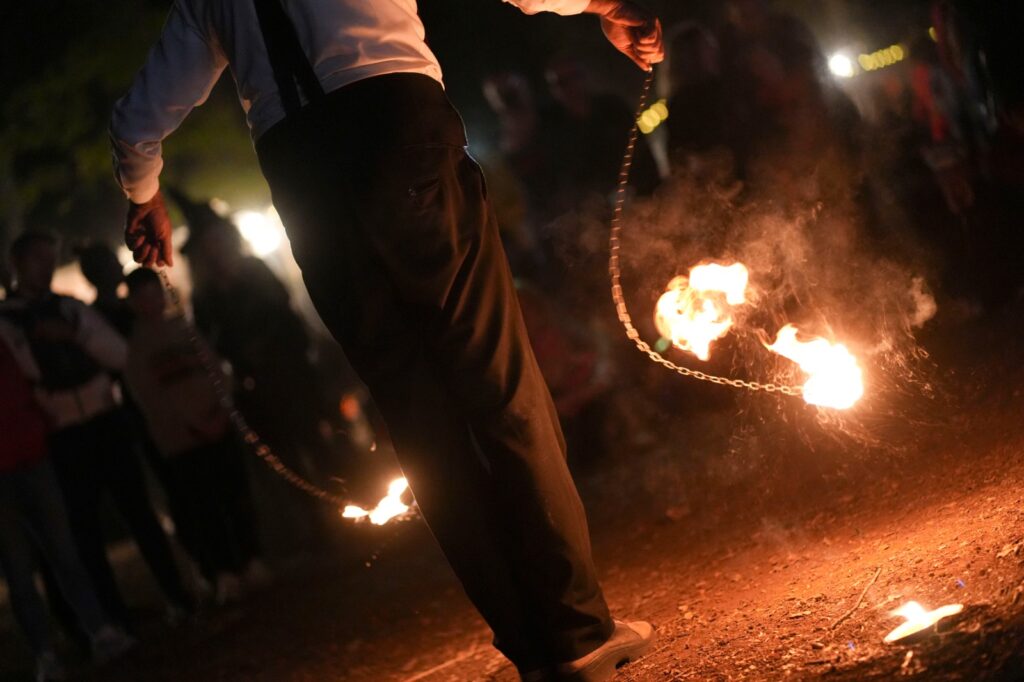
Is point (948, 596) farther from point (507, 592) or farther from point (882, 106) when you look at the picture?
point (882, 106)

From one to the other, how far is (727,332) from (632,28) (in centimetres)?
165

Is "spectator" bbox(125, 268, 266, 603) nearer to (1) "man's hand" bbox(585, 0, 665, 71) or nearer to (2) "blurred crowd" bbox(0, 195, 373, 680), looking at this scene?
(2) "blurred crowd" bbox(0, 195, 373, 680)

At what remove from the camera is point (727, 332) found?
4.42 meters

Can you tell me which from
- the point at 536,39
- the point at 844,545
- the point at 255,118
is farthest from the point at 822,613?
the point at 536,39

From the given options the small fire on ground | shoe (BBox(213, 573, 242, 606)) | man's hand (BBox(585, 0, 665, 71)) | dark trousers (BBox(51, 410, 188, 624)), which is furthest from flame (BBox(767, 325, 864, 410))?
dark trousers (BBox(51, 410, 188, 624))

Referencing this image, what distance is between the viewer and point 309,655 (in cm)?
445

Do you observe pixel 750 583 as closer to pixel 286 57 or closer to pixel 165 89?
pixel 286 57

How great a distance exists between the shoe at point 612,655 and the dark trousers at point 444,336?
4 cm

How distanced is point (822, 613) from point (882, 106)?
7256mm

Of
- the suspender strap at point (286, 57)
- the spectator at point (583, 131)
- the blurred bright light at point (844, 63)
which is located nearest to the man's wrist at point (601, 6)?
the suspender strap at point (286, 57)

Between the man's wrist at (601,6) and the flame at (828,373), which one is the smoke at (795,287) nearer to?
the flame at (828,373)

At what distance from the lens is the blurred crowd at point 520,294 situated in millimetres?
5316

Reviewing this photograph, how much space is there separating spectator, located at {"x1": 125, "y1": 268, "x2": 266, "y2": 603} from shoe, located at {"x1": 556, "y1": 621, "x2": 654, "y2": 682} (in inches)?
154

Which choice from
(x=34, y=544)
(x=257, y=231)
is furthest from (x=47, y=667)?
(x=257, y=231)
